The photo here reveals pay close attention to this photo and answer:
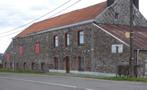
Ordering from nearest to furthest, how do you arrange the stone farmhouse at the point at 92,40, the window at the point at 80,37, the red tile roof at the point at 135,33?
1. the red tile roof at the point at 135,33
2. the stone farmhouse at the point at 92,40
3. the window at the point at 80,37

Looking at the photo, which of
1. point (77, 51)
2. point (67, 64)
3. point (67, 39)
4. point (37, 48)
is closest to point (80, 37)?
point (77, 51)

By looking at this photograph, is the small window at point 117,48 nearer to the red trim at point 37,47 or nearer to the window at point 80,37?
the window at point 80,37

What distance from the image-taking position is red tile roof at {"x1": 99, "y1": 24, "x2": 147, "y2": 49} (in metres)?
38.9

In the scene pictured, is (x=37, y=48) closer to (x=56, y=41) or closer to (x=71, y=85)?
(x=56, y=41)

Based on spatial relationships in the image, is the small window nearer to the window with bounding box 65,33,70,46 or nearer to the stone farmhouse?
the stone farmhouse

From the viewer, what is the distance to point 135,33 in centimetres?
4262

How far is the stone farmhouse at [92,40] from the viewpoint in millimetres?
39281

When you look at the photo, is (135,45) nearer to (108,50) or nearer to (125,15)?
(108,50)

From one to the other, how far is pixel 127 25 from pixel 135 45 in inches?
353

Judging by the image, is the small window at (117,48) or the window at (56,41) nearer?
the small window at (117,48)

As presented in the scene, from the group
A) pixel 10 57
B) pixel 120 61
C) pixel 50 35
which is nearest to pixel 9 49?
pixel 10 57

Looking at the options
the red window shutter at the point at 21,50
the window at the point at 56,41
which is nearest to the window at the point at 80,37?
the window at the point at 56,41

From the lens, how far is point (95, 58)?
141ft

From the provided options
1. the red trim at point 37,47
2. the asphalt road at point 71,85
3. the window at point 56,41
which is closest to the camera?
the asphalt road at point 71,85
